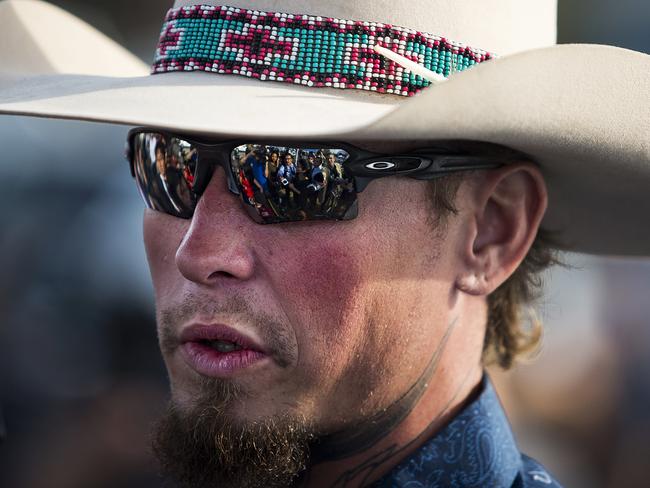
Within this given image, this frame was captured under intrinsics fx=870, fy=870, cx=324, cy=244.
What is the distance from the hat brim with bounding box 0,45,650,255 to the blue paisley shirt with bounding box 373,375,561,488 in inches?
27.1

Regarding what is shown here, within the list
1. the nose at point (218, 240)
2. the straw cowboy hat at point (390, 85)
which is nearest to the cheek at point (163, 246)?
the nose at point (218, 240)

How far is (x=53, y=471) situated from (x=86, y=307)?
986 millimetres

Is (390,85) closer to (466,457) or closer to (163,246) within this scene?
(163,246)

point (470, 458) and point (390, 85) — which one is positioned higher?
point (390, 85)

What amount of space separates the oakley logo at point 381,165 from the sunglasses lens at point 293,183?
55 mm

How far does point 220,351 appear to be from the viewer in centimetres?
213

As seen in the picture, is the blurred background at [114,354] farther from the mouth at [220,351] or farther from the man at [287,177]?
the man at [287,177]

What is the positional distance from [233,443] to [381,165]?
0.76 metres

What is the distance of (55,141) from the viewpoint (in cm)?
586

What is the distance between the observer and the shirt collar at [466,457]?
2150 millimetres

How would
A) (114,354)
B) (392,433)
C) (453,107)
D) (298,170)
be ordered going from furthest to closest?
(114,354), (392,433), (298,170), (453,107)

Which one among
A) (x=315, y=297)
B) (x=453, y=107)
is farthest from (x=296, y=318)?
(x=453, y=107)

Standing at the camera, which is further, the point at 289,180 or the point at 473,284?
the point at 473,284

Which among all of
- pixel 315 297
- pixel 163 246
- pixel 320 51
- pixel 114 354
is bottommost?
pixel 114 354
